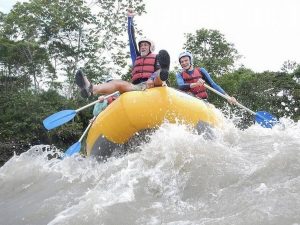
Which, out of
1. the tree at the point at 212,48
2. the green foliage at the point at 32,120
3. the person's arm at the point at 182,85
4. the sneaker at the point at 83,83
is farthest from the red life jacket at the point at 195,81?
the tree at the point at 212,48

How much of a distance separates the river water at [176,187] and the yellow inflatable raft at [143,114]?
12 centimetres

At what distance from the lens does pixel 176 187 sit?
3.38 metres

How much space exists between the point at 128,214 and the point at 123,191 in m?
0.42

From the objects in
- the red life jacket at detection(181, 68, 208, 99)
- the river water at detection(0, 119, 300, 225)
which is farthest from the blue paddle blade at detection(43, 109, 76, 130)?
the red life jacket at detection(181, 68, 208, 99)

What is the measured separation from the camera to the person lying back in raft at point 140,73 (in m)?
4.12

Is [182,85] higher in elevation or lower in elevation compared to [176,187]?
higher

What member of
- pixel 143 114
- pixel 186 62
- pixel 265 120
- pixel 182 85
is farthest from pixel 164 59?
pixel 265 120

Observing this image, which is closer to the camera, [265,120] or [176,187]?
[176,187]

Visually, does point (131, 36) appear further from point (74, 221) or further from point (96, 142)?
point (74, 221)

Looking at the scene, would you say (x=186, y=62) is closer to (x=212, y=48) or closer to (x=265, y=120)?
(x=265, y=120)

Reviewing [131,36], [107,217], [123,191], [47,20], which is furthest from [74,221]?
[47,20]

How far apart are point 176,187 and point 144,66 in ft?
7.64

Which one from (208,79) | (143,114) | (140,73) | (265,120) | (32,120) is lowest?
(265,120)

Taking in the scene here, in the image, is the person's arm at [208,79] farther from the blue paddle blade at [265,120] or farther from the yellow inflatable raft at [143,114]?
the yellow inflatable raft at [143,114]
